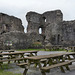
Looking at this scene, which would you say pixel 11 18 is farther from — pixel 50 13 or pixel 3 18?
pixel 50 13

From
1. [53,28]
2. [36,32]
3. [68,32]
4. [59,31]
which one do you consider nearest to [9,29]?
[36,32]

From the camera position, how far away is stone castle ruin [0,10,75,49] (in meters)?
19.0

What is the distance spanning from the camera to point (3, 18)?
31.5m

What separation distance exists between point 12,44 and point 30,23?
15790 millimetres

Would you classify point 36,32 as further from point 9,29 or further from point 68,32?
point 9,29

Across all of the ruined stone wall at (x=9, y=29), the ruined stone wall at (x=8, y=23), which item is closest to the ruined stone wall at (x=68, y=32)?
the ruined stone wall at (x=9, y=29)

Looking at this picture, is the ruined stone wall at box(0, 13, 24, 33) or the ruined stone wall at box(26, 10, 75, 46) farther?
the ruined stone wall at box(0, 13, 24, 33)

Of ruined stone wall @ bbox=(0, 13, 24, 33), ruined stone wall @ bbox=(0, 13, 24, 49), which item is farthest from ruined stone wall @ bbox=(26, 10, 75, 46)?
ruined stone wall @ bbox=(0, 13, 24, 33)

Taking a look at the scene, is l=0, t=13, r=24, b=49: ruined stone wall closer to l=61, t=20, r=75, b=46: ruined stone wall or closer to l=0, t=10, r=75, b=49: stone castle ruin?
l=0, t=10, r=75, b=49: stone castle ruin

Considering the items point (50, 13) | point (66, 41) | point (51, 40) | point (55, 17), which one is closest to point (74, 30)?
point (66, 41)

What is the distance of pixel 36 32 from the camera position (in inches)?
1101

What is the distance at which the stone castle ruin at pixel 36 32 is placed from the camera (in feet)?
62.4

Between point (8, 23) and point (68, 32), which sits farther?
point (8, 23)

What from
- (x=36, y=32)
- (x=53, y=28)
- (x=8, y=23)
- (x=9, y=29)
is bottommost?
(x=36, y=32)
